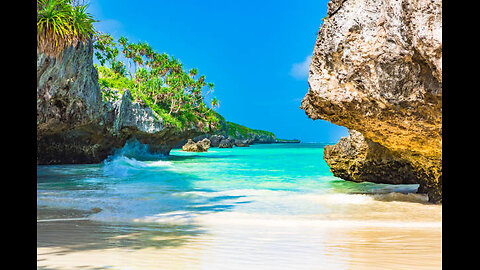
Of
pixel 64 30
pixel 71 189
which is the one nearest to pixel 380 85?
pixel 64 30

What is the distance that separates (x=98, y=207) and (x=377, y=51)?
6.38 m

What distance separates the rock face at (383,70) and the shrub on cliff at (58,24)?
6402 mm

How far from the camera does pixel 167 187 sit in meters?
11.6

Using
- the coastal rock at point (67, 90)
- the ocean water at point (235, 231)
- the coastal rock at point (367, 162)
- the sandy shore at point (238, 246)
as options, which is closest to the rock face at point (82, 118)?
the coastal rock at point (67, 90)

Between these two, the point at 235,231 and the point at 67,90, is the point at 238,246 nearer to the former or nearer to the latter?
the point at 235,231

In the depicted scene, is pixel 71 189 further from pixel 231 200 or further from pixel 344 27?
pixel 344 27

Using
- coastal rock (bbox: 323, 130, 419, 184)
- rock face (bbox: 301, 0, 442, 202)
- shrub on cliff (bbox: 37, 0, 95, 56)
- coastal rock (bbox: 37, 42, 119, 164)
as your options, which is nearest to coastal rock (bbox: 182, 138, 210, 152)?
coastal rock (bbox: 37, 42, 119, 164)

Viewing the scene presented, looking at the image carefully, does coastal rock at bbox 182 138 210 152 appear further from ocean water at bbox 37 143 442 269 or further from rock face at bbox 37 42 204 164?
ocean water at bbox 37 143 442 269

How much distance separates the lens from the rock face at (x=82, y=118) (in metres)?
9.55

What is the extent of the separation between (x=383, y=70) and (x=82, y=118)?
33.1 feet

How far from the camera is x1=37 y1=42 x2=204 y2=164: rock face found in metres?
9.55

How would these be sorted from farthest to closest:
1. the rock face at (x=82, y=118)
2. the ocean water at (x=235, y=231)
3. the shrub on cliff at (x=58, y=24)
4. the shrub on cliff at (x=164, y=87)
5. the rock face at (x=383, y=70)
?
the shrub on cliff at (x=164, y=87), the rock face at (x=82, y=118), the shrub on cliff at (x=58, y=24), the rock face at (x=383, y=70), the ocean water at (x=235, y=231)

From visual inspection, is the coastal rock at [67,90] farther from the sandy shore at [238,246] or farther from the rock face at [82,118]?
the sandy shore at [238,246]

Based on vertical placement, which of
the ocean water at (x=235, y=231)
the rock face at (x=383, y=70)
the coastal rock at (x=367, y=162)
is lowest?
the ocean water at (x=235, y=231)
